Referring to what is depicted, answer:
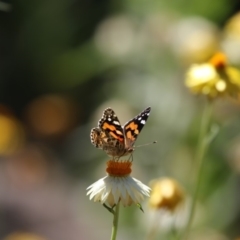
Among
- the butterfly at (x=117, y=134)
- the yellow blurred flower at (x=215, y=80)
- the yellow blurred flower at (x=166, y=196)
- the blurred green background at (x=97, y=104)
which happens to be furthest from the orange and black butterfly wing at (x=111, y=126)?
the blurred green background at (x=97, y=104)

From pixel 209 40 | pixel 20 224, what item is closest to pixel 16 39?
pixel 20 224

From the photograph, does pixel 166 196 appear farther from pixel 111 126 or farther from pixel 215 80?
pixel 111 126

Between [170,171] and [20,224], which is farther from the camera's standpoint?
[20,224]

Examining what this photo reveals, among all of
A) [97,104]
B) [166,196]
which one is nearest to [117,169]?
[166,196]

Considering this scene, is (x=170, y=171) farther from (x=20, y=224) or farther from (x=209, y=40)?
(x=20, y=224)

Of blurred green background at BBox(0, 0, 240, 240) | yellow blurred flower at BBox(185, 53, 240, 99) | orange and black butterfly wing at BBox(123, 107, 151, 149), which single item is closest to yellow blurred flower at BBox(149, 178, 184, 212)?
yellow blurred flower at BBox(185, 53, 240, 99)

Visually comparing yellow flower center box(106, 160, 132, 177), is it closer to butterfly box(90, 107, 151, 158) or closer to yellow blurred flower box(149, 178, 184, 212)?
butterfly box(90, 107, 151, 158)
